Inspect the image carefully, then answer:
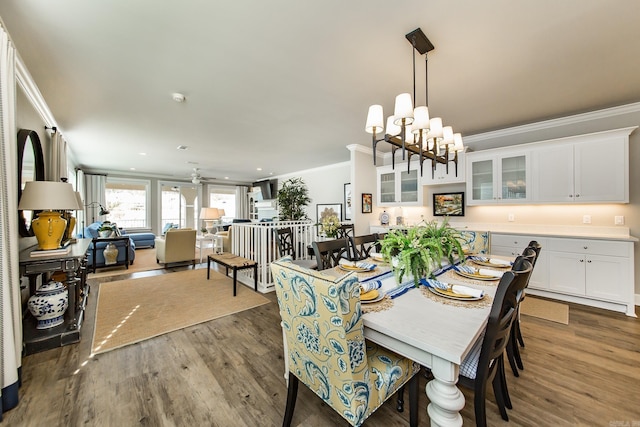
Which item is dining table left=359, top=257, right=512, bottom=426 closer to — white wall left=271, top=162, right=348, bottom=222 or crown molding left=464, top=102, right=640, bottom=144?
crown molding left=464, top=102, right=640, bottom=144

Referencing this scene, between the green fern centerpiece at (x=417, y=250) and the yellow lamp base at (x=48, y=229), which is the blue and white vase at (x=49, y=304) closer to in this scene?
the yellow lamp base at (x=48, y=229)

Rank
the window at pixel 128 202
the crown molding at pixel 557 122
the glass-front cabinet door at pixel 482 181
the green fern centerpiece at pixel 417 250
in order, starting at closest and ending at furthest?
the green fern centerpiece at pixel 417 250
the crown molding at pixel 557 122
the glass-front cabinet door at pixel 482 181
the window at pixel 128 202

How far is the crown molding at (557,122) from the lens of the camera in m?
3.06

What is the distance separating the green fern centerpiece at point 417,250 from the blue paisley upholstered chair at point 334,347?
0.53m

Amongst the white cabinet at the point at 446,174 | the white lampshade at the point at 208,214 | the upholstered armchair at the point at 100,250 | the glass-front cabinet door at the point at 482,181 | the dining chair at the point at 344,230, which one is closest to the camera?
the glass-front cabinet door at the point at 482,181

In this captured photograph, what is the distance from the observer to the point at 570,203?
3.26 meters

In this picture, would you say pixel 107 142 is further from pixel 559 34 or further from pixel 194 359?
pixel 559 34

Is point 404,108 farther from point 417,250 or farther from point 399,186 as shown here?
point 399,186

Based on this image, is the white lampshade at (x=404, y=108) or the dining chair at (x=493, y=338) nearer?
the dining chair at (x=493, y=338)

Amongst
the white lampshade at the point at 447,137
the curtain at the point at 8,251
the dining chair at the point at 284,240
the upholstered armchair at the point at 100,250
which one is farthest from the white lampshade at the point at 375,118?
the upholstered armchair at the point at 100,250

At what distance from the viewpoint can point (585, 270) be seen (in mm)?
3023

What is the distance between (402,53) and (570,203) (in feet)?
10.3

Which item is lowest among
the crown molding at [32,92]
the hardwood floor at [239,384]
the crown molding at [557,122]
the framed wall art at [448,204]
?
the hardwood floor at [239,384]

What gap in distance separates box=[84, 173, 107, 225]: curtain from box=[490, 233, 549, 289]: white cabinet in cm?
1016
